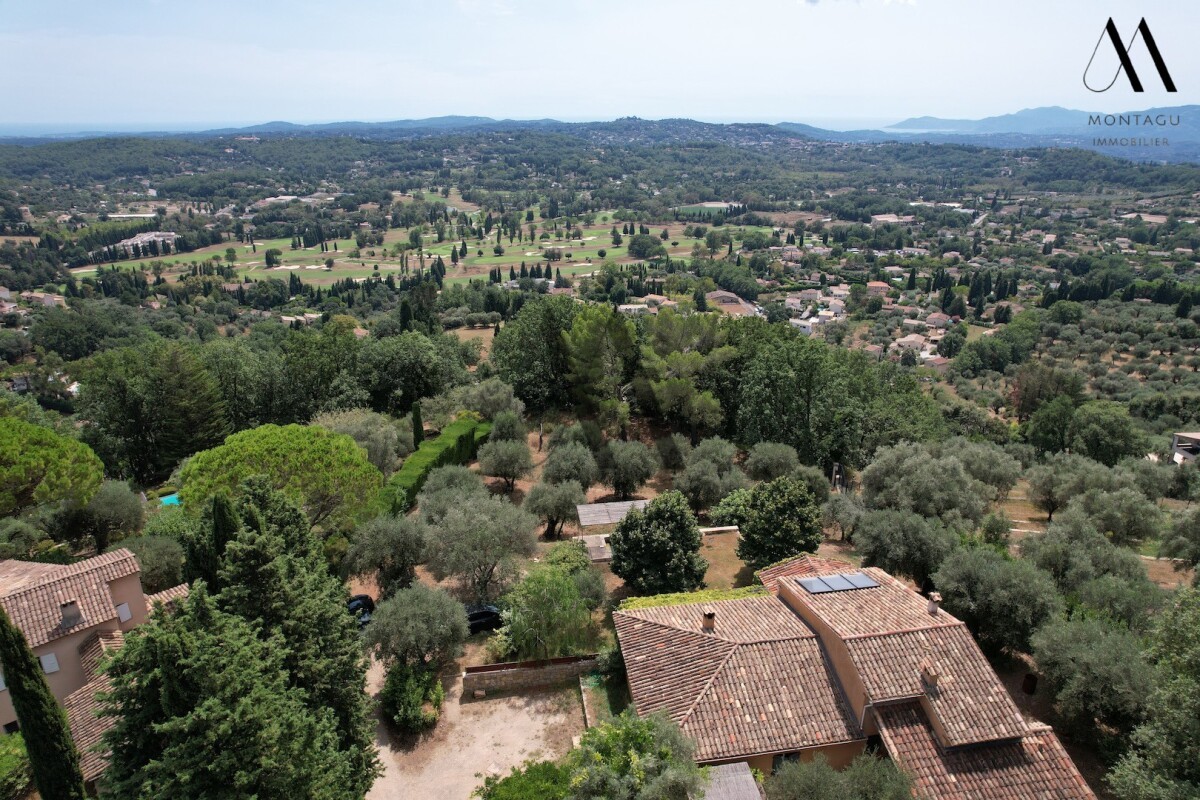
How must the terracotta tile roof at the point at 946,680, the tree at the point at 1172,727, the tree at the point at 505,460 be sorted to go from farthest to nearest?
the tree at the point at 505,460
the terracotta tile roof at the point at 946,680
the tree at the point at 1172,727

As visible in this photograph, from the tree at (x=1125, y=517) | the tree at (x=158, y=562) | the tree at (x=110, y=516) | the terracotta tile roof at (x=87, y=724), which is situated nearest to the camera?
the terracotta tile roof at (x=87, y=724)

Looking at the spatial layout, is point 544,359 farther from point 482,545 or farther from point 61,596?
point 61,596

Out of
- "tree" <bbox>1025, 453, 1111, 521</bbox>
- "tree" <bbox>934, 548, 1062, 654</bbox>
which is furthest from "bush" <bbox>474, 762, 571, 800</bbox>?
"tree" <bbox>1025, 453, 1111, 521</bbox>

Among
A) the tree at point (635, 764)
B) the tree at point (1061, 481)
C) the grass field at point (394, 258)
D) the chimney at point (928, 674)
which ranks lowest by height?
the grass field at point (394, 258)

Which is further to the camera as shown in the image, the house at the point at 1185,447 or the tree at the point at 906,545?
the house at the point at 1185,447

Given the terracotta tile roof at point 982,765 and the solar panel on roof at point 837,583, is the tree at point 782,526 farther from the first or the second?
the terracotta tile roof at point 982,765

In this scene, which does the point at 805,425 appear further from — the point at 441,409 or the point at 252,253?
the point at 252,253

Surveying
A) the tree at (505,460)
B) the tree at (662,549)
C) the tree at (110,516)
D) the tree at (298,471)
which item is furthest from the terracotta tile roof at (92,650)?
A: the tree at (505,460)

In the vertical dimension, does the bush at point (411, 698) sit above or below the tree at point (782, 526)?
below
